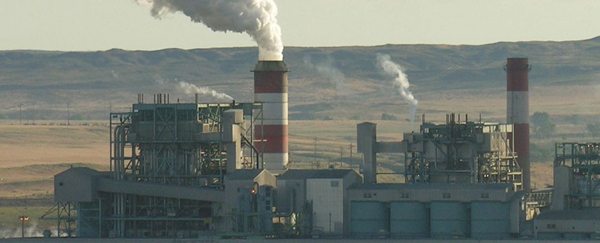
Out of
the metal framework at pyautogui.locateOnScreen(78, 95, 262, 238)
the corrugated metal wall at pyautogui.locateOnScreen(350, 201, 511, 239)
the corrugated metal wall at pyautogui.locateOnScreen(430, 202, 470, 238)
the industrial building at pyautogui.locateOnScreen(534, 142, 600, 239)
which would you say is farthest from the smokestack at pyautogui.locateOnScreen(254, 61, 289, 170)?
the industrial building at pyautogui.locateOnScreen(534, 142, 600, 239)

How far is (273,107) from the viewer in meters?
145

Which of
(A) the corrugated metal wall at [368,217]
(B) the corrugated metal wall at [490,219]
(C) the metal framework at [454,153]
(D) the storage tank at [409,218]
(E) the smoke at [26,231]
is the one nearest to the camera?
(B) the corrugated metal wall at [490,219]

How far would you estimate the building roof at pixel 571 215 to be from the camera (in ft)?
402

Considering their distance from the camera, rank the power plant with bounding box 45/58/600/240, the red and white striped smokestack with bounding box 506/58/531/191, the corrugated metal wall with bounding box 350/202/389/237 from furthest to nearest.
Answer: the red and white striped smokestack with bounding box 506/58/531/191, the corrugated metal wall with bounding box 350/202/389/237, the power plant with bounding box 45/58/600/240

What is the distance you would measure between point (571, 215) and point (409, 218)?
10.0 meters

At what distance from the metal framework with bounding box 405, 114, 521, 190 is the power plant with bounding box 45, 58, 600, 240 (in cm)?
9

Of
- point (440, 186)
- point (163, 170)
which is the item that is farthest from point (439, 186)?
point (163, 170)

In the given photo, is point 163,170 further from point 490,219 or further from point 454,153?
point 490,219

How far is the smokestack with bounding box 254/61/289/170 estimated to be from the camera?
471ft

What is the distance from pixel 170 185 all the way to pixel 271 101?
17859 mm

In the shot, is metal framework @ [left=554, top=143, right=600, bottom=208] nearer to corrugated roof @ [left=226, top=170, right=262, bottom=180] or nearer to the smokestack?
corrugated roof @ [left=226, top=170, right=262, bottom=180]

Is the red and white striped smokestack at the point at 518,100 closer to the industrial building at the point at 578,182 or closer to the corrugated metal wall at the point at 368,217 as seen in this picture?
the industrial building at the point at 578,182

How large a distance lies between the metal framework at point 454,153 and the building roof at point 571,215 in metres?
8.12

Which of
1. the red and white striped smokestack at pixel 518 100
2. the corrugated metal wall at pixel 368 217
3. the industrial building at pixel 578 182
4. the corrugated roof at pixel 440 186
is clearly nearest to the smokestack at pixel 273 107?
the corrugated roof at pixel 440 186
